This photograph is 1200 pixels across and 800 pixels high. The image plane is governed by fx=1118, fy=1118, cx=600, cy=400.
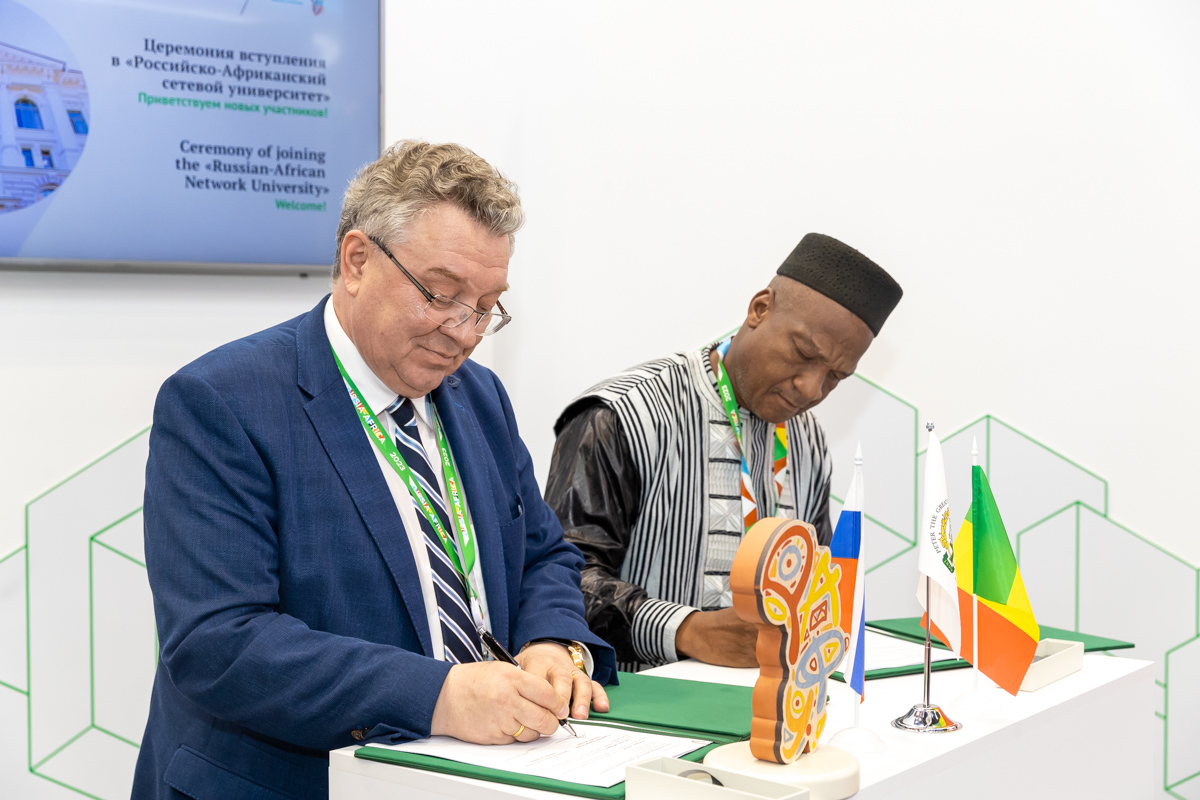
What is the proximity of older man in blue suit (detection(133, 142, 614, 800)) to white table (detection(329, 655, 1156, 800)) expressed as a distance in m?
0.12

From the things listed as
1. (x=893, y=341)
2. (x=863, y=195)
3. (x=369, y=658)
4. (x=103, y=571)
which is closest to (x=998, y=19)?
(x=863, y=195)

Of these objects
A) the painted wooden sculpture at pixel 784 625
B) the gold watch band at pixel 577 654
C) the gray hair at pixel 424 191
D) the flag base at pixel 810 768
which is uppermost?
the gray hair at pixel 424 191

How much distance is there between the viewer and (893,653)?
2.06 metres

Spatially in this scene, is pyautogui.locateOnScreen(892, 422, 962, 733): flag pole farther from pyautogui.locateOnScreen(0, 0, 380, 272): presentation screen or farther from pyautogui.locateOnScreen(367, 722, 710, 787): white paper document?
pyautogui.locateOnScreen(0, 0, 380, 272): presentation screen

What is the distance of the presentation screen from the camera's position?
2.71 metres

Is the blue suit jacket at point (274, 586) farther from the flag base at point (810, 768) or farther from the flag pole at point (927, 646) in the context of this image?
the flag pole at point (927, 646)

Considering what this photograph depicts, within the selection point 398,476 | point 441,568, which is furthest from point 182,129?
point 441,568

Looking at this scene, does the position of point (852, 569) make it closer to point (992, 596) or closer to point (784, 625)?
point (992, 596)

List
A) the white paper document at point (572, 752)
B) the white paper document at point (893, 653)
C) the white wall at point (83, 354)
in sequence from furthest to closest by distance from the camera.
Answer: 1. the white wall at point (83, 354)
2. the white paper document at point (893, 653)
3. the white paper document at point (572, 752)

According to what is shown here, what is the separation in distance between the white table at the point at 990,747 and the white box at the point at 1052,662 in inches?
0.7

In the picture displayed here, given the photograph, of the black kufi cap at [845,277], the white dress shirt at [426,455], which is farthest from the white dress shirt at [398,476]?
the black kufi cap at [845,277]

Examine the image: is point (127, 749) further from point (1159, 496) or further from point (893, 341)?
point (1159, 496)

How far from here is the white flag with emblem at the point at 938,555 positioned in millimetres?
1646

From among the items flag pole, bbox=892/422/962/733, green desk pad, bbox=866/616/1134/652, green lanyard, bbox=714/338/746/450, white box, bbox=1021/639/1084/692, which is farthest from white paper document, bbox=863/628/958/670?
green lanyard, bbox=714/338/746/450
